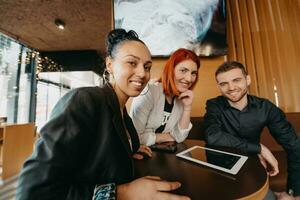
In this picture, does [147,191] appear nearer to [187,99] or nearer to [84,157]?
[84,157]

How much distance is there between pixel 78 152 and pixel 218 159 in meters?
0.68

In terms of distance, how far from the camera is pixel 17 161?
3.00 m

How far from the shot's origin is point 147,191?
0.55 meters

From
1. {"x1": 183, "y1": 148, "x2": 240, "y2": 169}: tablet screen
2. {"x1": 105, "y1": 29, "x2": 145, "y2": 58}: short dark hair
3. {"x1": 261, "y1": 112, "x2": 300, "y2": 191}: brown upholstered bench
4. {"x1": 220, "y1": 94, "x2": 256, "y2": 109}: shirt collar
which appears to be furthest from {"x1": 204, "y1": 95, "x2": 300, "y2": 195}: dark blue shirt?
{"x1": 105, "y1": 29, "x2": 145, "y2": 58}: short dark hair

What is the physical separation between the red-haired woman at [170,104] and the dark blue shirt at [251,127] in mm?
221

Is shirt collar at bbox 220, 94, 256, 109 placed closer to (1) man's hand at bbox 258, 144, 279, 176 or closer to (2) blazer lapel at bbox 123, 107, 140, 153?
(1) man's hand at bbox 258, 144, 279, 176

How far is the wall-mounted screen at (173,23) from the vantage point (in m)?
2.21

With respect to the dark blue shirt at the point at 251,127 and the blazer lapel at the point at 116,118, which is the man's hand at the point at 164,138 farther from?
the blazer lapel at the point at 116,118

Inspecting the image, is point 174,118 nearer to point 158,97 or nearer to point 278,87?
point 158,97

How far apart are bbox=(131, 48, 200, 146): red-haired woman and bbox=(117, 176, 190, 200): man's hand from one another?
753 millimetres

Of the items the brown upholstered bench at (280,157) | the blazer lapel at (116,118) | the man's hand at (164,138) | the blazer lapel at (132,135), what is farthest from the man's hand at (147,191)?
the brown upholstered bench at (280,157)

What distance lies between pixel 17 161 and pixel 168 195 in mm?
3488

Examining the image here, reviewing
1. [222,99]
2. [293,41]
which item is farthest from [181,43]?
[293,41]

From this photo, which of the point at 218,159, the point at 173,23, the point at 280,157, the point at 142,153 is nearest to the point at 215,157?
the point at 218,159
